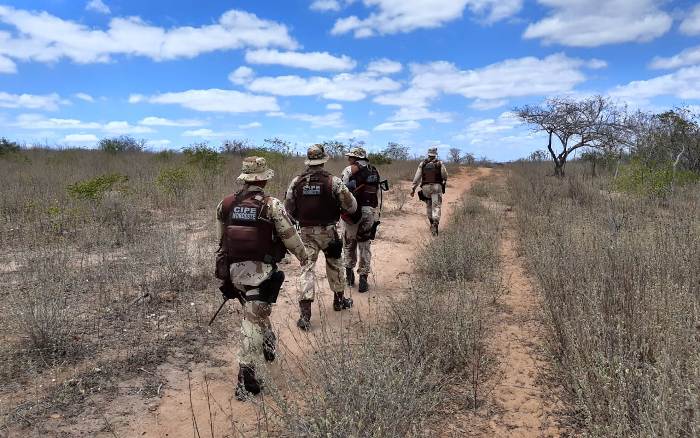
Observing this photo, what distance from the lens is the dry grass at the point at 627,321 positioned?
209cm

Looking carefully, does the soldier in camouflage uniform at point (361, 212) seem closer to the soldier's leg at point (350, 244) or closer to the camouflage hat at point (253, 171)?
the soldier's leg at point (350, 244)

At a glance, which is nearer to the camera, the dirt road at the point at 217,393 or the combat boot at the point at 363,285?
the dirt road at the point at 217,393

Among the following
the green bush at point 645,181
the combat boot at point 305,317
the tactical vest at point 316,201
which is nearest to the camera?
the combat boot at point 305,317

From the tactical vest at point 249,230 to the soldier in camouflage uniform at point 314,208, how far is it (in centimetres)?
120

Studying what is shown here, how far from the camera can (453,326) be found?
3.55m

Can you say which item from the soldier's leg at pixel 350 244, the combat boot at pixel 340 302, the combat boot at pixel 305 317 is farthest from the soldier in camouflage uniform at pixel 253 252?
the soldier's leg at pixel 350 244

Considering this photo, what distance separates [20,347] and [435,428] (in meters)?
3.32

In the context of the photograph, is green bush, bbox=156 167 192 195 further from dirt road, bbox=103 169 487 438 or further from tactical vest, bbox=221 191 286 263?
tactical vest, bbox=221 191 286 263

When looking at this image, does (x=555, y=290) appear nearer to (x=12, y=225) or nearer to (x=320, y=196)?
(x=320, y=196)

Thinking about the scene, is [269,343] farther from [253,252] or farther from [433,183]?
[433,183]

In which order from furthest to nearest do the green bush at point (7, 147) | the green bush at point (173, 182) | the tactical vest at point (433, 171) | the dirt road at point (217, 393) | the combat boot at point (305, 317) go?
the green bush at point (7, 147) < the green bush at point (173, 182) < the tactical vest at point (433, 171) < the combat boot at point (305, 317) < the dirt road at point (217, 393)

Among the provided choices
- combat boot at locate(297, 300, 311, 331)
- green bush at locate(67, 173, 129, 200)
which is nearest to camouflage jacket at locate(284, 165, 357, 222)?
combat boot at locate(297, 300, 311, 331)

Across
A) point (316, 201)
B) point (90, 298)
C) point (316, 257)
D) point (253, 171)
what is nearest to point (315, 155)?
point (316, 201)

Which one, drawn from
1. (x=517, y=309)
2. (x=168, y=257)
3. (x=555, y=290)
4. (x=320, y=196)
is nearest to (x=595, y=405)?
(x=555, y=290)
